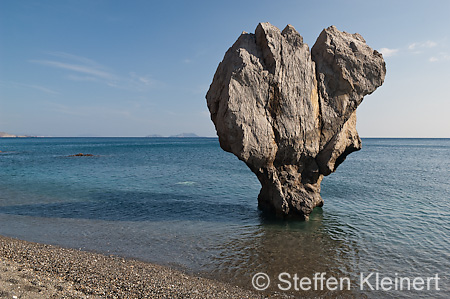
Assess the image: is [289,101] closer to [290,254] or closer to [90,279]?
[290,254]

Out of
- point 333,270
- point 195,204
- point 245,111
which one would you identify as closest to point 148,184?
point 195,204

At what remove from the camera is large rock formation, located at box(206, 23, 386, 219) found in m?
15.8

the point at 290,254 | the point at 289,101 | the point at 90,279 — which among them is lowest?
the point at 290,254

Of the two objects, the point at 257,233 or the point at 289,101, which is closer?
the point at 257,233

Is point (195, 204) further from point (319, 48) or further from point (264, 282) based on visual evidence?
point (319, 48)

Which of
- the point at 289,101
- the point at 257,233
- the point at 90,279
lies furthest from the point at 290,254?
the point at 289,101

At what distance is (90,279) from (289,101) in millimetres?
13177

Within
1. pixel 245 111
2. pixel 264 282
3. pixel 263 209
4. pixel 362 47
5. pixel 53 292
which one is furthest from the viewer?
pixel 263 209

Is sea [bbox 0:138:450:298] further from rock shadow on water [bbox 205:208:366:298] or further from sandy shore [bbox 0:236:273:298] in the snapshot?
sandy shore [bbox 0:236:273:298]

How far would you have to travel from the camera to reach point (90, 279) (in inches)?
379

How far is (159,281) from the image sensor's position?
32.7ft

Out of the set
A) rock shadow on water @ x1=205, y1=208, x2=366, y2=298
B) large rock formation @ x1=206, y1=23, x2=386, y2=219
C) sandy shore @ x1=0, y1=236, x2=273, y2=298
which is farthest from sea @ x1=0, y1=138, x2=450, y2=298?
large rock formation @ x1=206, y1=23, x2=386, y2=219

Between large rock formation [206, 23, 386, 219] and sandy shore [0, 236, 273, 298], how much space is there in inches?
299

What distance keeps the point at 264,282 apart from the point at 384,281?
476 centimetres
